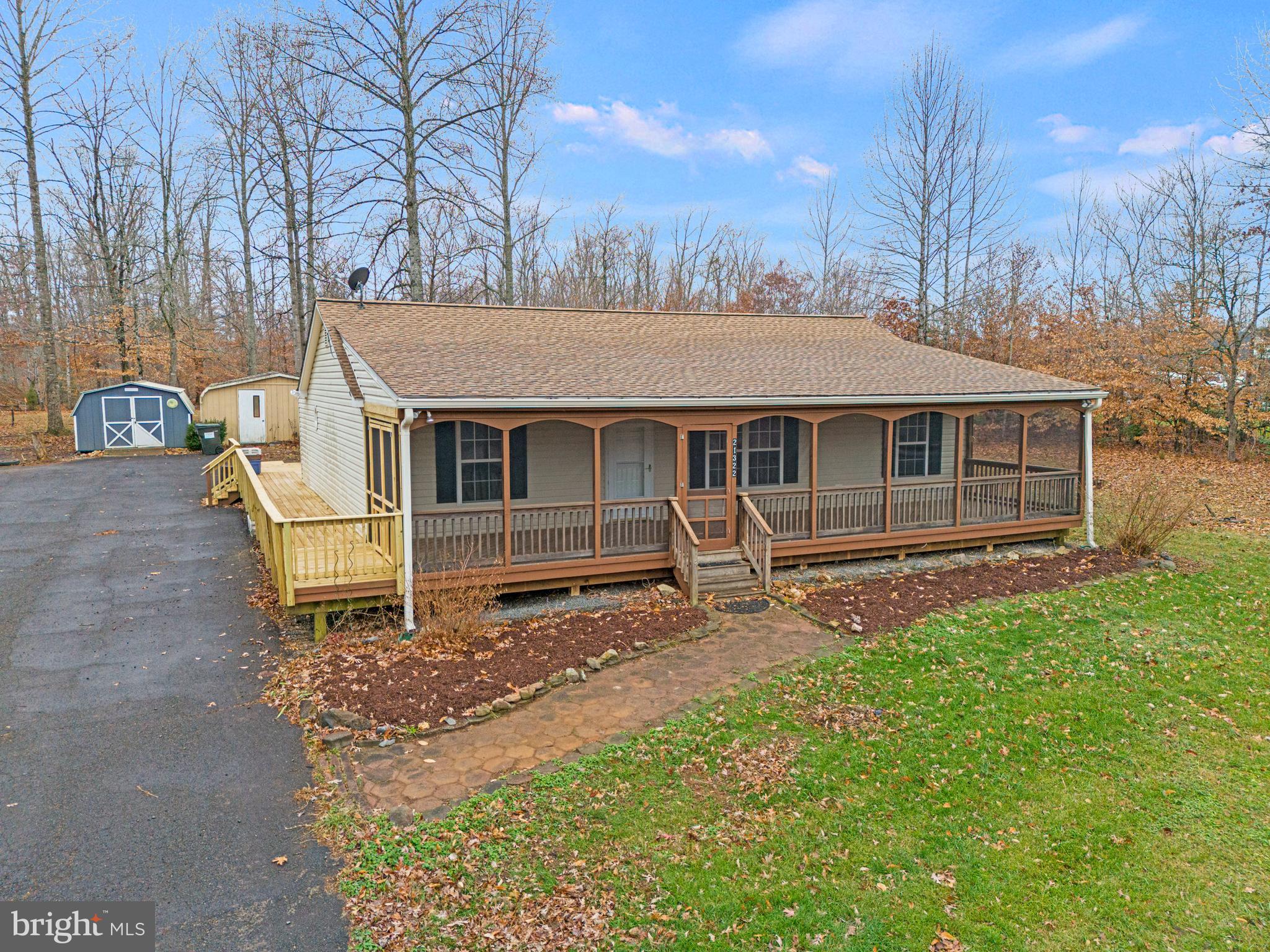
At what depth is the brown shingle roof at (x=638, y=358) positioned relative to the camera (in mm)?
10492

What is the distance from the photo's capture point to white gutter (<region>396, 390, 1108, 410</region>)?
30.6 ft

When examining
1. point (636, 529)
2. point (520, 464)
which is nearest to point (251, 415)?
point (520, 464)

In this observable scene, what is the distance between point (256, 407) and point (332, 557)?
19.6 metres

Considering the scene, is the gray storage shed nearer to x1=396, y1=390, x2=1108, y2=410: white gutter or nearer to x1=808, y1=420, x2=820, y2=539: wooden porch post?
x1=396, y1=390, x2=1108, y2=410: white gutter

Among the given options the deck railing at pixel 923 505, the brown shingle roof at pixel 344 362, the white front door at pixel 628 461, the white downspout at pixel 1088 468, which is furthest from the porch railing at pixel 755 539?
the white downspout at pixel 1088 468

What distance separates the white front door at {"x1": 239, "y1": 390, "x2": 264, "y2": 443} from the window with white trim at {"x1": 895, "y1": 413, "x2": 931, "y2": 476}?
74.4 ft

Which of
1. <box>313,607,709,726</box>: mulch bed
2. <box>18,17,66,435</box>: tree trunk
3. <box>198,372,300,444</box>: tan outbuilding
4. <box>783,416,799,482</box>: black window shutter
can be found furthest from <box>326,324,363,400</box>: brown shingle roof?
<box>18,17,66,435</box>: tree trunk

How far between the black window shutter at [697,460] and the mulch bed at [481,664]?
3.46 m

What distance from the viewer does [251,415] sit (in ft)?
87.9

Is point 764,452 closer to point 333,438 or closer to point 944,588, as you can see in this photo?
point 944,588

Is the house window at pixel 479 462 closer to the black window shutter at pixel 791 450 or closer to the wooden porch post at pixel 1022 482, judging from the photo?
the black window shutter at pixel 791 450

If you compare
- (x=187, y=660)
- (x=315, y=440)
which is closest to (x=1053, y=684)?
(x=187, y=660)

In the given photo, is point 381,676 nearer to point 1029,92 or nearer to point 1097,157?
point 1029,92

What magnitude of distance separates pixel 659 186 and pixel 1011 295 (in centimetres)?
1833
